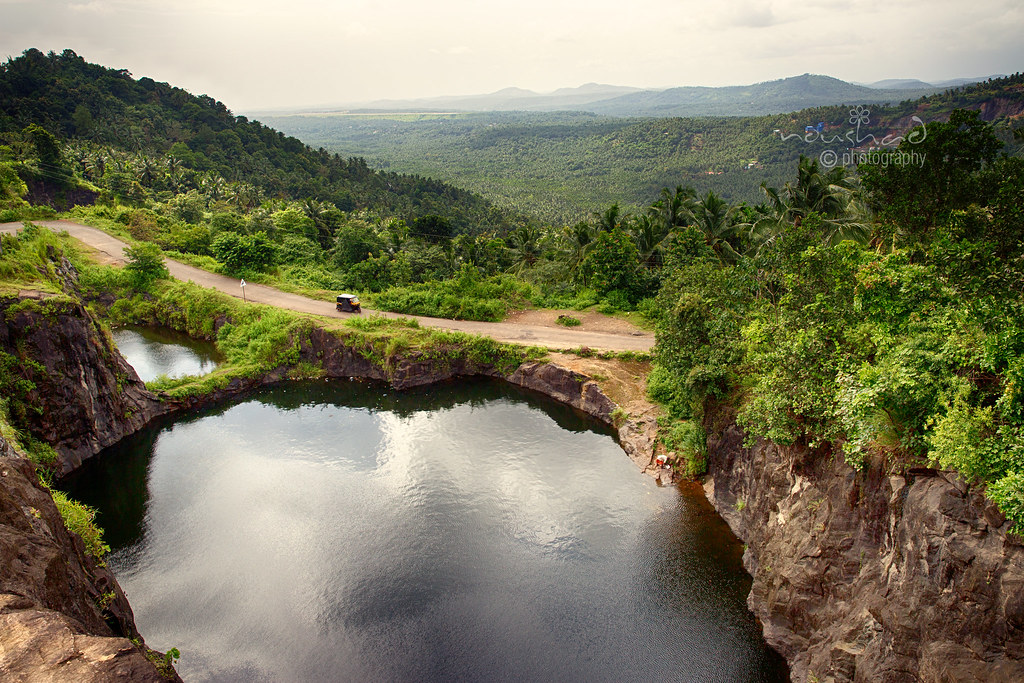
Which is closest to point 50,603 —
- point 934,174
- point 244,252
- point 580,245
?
point 934,174

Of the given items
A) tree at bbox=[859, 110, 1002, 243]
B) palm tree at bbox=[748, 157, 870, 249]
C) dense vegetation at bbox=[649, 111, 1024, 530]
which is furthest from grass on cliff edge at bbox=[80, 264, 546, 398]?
tree at bbox=[859, 110, 1002, 243]

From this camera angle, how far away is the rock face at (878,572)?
11.3 m

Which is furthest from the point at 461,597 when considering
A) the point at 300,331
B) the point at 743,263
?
the point at 300,331

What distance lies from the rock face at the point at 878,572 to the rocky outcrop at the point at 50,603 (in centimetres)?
1427

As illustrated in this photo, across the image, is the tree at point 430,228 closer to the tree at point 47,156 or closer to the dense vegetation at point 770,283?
the dense vegetation at point 770,283

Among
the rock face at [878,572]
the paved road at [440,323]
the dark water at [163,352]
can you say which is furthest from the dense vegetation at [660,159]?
the rock face at [878,572]

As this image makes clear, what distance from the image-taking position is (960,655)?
11.6m

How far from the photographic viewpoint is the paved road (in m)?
35.3

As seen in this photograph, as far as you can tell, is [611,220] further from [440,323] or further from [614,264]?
[440,323]

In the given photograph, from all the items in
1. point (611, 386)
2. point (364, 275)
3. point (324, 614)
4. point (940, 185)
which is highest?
point (940, 185)

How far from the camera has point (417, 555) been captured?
20.3m

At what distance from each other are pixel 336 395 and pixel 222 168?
192 feet

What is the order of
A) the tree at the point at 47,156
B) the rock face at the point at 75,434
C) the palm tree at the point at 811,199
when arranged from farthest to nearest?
the tree at the point at 47,156 → the palm tree at the point at 811,199 → the rock face at the point at 75,434

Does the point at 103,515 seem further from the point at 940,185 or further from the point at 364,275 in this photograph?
the point at 940,185
